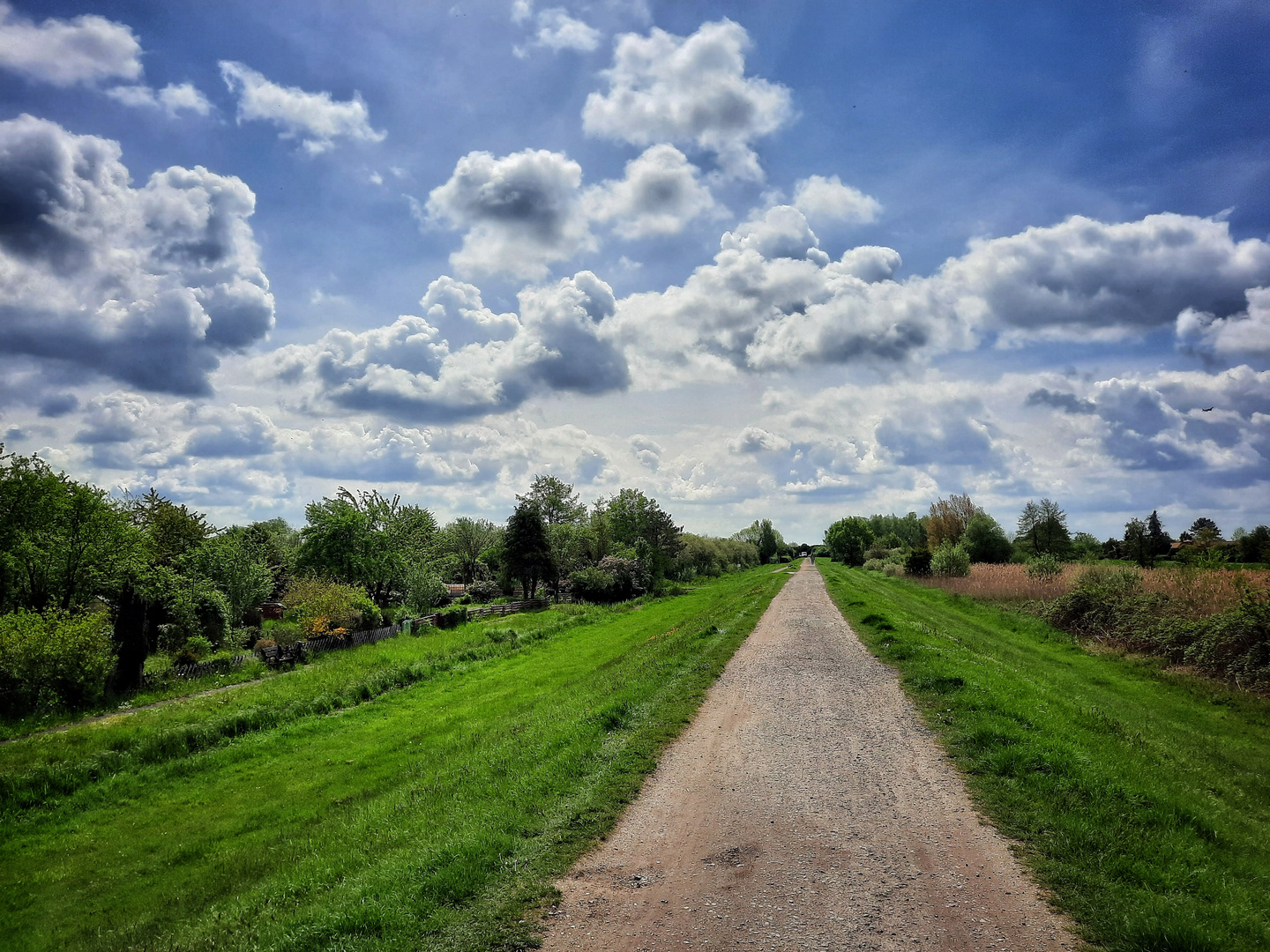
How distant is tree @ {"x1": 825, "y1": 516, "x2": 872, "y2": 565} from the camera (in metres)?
111

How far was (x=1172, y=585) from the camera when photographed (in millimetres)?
22656

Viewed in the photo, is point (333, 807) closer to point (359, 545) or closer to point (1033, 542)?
point (359, 545)

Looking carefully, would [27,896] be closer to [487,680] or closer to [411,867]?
[411,867]

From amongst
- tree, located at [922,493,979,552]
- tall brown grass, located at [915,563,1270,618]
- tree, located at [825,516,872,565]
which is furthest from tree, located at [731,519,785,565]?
tall brown grass, located at [915,563,1270,618]

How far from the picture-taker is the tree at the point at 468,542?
86.8 metres

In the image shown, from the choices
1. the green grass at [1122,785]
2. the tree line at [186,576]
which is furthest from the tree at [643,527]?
the green grass at [1122,785]

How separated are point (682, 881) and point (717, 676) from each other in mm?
9878

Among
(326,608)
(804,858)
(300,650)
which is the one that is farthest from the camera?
(326,608)

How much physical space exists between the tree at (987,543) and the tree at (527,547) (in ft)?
139

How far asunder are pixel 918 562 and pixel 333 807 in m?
60.1

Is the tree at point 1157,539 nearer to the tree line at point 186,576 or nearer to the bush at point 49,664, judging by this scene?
the tree line at point 186,576

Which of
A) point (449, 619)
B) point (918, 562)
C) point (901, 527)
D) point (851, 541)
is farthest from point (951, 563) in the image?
point (901, 527)

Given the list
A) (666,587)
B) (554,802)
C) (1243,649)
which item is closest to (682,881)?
(554,802)

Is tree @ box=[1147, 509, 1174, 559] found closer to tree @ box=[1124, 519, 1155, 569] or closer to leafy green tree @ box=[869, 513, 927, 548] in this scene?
tree @ box=[1124, 519, 1155, 569]
